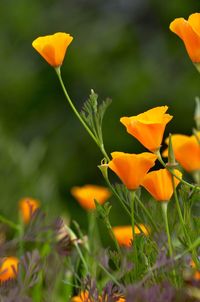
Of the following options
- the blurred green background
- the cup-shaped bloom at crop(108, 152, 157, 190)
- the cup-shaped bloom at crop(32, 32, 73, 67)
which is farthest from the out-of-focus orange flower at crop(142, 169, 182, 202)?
the blurred green background

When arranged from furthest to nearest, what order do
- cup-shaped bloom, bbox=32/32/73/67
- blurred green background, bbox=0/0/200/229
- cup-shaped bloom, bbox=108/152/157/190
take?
blurred green background, bbox=0/0/200/229 < cup-shaped bloom, bbox=32/32/73/67 < cup-shaped bloom, bbox=108/152/157/190

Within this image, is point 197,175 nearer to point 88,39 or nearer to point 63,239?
point 63,239

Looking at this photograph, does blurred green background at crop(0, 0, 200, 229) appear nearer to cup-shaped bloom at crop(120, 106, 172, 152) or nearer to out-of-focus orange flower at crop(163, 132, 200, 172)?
out-of-focus orange flower at crop(163, 132, 200, 172)

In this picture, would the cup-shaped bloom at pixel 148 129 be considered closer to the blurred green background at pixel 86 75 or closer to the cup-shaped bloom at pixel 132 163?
the cup-shaped bloom at pixel 132 163

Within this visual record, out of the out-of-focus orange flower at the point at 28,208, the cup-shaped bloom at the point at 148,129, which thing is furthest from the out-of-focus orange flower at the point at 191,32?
the out-of-focus orange flower at the point at 28,208

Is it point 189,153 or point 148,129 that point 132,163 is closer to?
point 148,129

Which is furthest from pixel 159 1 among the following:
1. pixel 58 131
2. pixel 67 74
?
pixel 58 131
